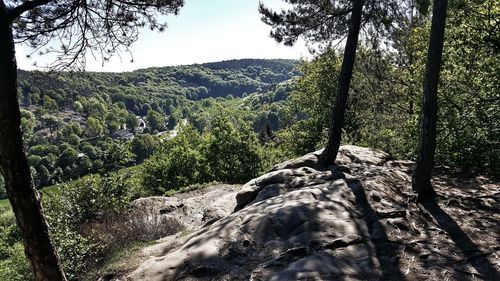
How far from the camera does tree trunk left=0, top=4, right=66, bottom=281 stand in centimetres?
538

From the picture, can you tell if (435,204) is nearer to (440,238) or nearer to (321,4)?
(440,238)

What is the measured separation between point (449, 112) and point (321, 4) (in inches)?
220

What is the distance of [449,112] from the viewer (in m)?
12.3

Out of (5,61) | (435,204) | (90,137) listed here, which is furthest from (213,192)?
(90,137)

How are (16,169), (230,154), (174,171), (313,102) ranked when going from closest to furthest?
(16,169) → (230,154) → (174,171) → (313,102)

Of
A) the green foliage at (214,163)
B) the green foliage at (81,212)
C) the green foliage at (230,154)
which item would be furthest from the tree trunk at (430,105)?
the green foliage at (230,154)

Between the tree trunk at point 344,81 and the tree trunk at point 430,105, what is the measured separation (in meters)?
3.28

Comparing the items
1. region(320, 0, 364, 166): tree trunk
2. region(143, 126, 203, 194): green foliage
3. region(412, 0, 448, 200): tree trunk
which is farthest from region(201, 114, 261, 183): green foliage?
region(412, 0, 448, 200): tree trunk

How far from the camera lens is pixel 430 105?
793 centimetres

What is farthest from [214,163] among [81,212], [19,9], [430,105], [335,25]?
[19,9]

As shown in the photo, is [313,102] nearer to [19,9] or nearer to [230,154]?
[230,154]

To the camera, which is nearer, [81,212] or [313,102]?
[81,212]

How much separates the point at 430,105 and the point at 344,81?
360cm

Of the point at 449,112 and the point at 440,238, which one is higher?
the point at 449,112
